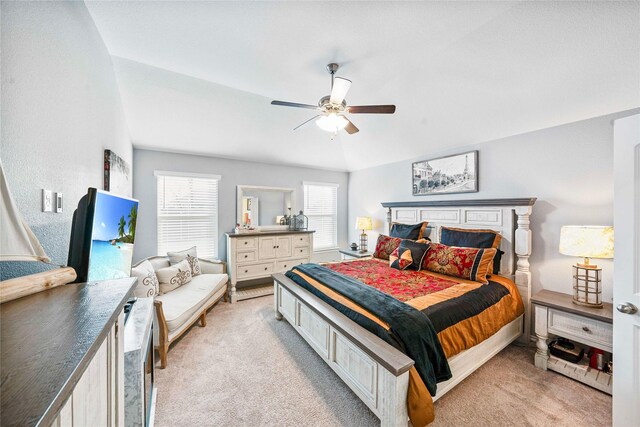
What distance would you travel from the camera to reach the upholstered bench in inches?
86.3

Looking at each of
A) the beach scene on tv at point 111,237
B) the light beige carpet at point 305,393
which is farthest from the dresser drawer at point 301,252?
the beach scene on tv at point 111,237

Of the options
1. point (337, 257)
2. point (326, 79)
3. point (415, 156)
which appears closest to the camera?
point (326, 79)

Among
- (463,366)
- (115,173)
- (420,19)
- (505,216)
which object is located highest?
(420,19)

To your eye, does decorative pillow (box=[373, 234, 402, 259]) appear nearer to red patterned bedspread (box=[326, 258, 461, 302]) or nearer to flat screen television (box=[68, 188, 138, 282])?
red patterned bedspread (box=[326, 258, 461, 302])

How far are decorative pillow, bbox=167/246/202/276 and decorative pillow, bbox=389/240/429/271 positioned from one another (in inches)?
107

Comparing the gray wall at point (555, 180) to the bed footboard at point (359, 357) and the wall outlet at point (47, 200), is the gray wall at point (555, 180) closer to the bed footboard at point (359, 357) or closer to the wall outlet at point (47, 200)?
the bed footboard at point (359, 357)

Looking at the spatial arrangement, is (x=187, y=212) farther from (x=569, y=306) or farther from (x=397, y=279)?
(x=569, y=306)

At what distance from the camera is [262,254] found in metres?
4.04

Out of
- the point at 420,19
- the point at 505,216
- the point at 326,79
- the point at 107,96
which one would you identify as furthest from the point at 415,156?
the point at 107,96

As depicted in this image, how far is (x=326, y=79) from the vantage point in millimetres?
2564

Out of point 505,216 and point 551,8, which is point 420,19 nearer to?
point 551,8

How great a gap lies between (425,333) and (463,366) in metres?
0.69

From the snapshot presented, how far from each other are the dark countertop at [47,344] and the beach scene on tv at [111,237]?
349 millimetres

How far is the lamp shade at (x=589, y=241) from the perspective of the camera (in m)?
1.96
